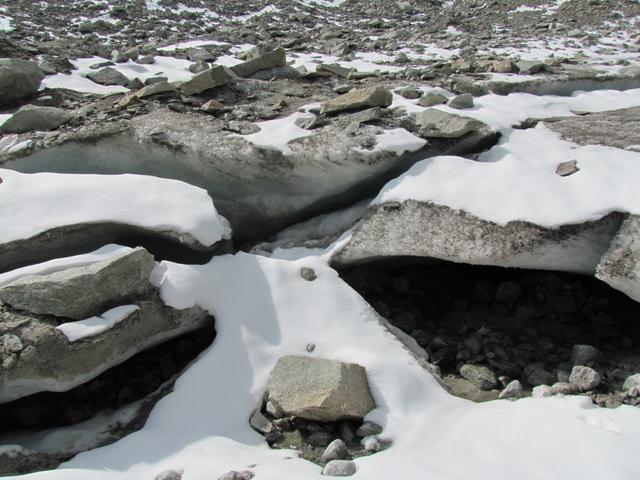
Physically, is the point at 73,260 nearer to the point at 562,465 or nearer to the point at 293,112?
the point at 293,112

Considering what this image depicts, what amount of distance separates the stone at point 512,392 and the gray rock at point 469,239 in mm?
1063

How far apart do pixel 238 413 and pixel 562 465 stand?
6.94ft

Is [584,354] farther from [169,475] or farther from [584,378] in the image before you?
[169,475]

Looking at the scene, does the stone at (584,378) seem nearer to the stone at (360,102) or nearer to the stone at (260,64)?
the stone at (360,102)

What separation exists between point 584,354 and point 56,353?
13.2 ft

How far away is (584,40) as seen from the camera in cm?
1280

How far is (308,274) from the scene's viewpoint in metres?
4.75

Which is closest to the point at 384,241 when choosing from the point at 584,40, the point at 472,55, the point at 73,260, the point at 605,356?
the point at 605,356

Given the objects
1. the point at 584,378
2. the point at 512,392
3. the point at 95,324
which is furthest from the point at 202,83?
the point at 584,378

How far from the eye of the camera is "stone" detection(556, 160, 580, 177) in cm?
458

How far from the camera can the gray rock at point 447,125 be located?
5.40 meters

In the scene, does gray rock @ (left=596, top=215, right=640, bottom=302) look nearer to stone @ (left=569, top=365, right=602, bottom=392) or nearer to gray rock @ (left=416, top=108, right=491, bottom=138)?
stone @ (left=569, top=365, right=602, bottom=392)

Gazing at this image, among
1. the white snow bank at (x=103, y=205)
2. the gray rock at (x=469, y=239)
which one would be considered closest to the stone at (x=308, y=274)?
the gray rock at (x=469, y=239)

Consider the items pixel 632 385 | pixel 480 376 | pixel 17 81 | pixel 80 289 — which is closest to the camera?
pixel 632 385
